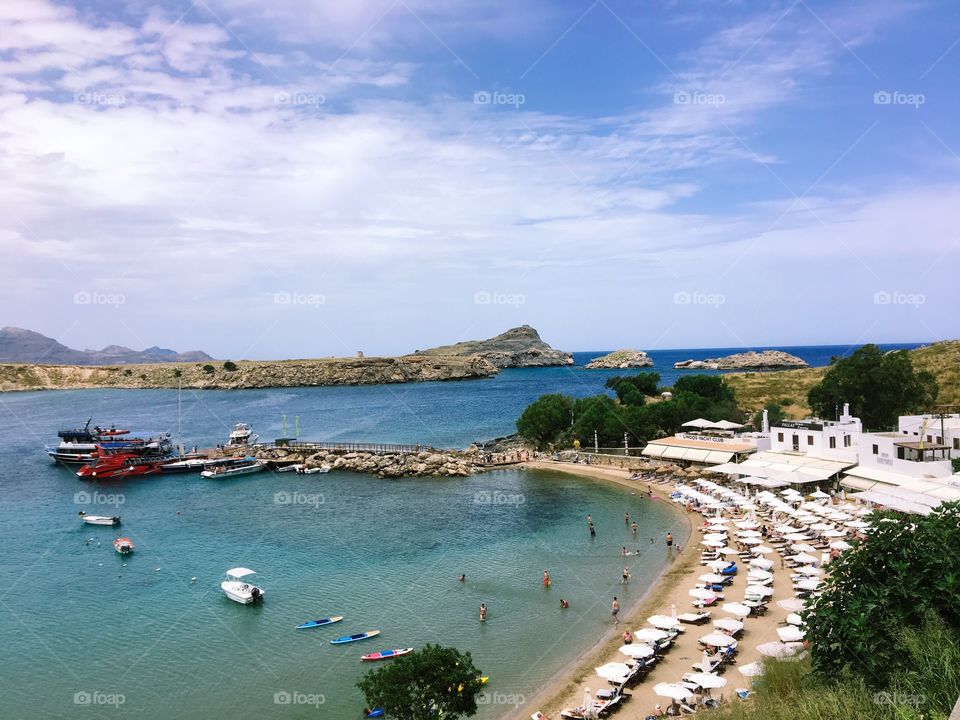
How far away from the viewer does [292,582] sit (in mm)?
28375

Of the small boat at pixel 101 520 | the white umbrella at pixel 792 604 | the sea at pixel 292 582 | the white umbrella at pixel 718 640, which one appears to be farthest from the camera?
the small boat at pixel 101 520

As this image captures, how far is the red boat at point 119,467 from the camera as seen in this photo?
5769 centimetres

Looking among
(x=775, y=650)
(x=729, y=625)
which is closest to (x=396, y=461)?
(x=729, y=625)

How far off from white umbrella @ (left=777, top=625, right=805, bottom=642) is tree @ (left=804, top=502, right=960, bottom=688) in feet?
21.9

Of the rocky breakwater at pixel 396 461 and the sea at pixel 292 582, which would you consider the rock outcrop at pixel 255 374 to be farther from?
the sea at pixel 292 582

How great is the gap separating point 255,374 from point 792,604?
550ft

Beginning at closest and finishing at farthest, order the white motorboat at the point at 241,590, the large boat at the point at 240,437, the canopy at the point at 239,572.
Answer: the white motorboat at the point at 241,590 → the canopy at the point at 239,572 → the large boat at the point at 240,437

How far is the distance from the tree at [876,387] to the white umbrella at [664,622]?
3325 centimetres

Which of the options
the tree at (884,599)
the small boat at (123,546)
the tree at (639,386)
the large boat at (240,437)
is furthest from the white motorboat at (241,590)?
the tree at (639,386)

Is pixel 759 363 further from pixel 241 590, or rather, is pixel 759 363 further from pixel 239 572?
pixel 241 590

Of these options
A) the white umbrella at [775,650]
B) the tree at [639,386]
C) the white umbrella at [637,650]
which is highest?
the tree at [639,386]

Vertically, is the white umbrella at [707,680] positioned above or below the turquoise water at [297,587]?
above

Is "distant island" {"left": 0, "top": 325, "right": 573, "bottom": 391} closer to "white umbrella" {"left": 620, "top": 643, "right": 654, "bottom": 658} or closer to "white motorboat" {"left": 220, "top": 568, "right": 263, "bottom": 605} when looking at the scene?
"white motorboat" {"left": 220, "top": 568, "right": 263, "bottom": 605}

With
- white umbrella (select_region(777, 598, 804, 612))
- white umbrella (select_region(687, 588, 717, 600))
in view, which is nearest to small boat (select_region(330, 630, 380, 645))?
white umbrella (select_region(687, 588, 717, 600))
